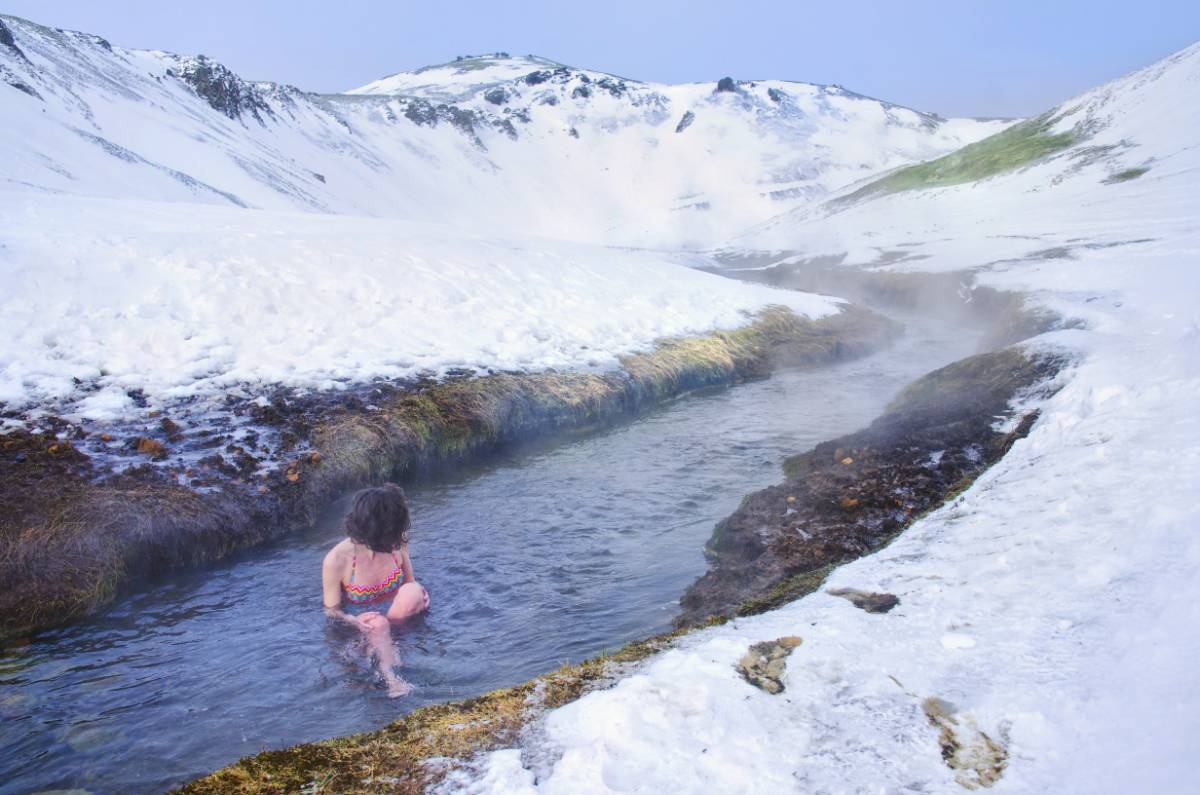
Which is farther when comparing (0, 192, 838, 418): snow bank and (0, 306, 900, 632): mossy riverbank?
(0, 192, 838, 418): snow bank

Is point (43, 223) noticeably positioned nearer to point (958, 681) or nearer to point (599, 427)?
point (599, 427)

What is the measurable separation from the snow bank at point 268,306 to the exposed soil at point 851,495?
729cm

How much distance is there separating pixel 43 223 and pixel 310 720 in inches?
555

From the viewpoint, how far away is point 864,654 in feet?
15.2

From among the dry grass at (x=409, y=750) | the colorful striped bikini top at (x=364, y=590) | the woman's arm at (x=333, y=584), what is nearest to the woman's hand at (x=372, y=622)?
the woman's arm at (x=333, y=584)

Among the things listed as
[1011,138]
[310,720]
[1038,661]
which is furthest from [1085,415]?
[1011,138]

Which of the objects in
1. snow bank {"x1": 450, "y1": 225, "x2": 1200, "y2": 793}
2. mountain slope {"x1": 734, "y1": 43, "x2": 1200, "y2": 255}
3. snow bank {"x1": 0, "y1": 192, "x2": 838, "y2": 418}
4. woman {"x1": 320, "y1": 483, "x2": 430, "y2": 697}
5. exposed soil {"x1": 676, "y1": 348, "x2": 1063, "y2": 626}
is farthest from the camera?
mountain slope {"x1": 734, "y1": 43, "x2": 1200, "y2": 255}

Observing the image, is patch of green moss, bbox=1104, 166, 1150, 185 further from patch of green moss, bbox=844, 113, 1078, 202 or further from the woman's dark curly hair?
the woman's dark curly hair

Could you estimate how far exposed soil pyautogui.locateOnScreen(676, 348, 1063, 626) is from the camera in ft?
24.0

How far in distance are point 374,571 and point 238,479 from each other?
3362 mm

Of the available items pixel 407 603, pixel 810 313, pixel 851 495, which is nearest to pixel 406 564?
pixel 407 603

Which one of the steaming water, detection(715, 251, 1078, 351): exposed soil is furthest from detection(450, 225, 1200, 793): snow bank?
detection(715, 251, 1078, 351): exposed soil

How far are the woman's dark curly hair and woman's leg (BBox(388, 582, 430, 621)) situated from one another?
1.43 feet

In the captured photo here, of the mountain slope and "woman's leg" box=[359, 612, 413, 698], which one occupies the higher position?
the mountain slope
